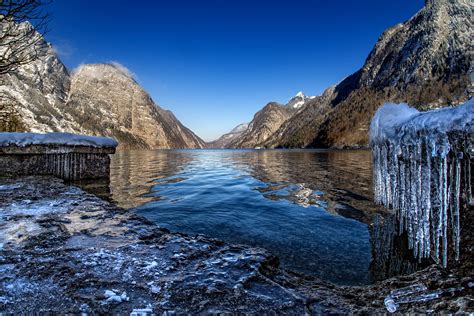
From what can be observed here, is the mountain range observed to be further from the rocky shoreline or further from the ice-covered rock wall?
the rocky shoreline

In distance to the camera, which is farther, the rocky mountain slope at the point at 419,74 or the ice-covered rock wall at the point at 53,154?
the rocky mountain slope at the point at 419,74

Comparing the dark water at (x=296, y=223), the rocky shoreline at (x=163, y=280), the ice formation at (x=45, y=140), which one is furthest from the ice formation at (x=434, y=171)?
the ice formation at (x=45, y=140)

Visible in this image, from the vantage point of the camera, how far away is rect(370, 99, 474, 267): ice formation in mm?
2398

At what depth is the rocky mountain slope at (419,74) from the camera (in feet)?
415

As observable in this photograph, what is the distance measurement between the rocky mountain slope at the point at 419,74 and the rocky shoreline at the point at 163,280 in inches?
5490

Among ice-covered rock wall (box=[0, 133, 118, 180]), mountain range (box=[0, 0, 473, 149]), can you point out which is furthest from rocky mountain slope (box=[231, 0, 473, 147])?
ice-covered rock wall (box=[0, 133, 118, 180])

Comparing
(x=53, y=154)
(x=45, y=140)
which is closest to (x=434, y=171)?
(x=45, y=140)

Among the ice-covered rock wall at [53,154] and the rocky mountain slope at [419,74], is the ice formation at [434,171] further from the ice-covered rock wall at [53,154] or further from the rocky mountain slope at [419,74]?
the rocky mountain slope at [419,74]

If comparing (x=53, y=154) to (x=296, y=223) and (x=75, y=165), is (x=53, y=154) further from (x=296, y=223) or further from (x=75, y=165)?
(x=296, y=223)

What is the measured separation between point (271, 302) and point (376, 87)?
20267 cm

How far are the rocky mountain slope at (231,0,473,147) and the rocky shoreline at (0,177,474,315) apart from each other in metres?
139

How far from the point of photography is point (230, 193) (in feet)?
32.3

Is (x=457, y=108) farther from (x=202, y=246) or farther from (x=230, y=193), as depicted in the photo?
(x=230, y=193)

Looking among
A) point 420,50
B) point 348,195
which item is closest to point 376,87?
point 420,50
